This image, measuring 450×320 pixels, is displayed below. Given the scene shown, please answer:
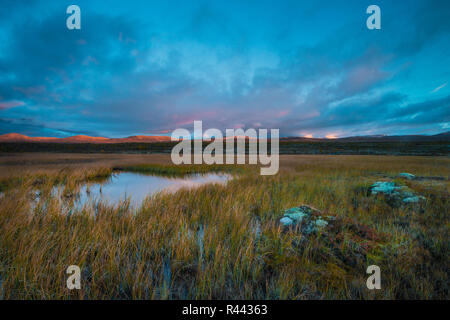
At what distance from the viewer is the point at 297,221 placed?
4523 mm

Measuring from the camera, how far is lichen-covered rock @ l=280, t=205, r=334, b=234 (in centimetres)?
423

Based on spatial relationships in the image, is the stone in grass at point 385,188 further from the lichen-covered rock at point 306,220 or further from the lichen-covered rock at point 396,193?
the lichen-covered rock at point 306,220

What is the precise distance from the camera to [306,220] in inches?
177

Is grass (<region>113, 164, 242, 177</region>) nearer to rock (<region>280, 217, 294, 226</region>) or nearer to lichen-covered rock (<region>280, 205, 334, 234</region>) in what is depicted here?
lichen-covered rock (<region>280, 205, 334, 234</region>)

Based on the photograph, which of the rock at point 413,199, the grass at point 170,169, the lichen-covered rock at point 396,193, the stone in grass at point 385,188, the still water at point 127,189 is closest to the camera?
the rock at point 413,199

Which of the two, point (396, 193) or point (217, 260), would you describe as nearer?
point (217, 260)

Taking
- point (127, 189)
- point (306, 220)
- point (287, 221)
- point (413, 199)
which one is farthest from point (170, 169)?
point (413, 199)

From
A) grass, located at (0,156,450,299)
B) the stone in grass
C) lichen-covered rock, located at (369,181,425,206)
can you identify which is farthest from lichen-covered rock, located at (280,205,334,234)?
the stone in grass

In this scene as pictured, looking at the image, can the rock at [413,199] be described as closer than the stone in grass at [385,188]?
Yes

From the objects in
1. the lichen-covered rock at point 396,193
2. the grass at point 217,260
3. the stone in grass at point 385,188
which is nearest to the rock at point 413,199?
the lichen-covered rock at point 396,193

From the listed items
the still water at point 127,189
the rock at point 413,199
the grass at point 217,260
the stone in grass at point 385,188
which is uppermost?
the stone in grass at point 385,188

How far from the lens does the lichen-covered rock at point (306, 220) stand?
423 centimetres

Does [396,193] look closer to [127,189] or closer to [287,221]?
Result: [287,221]
